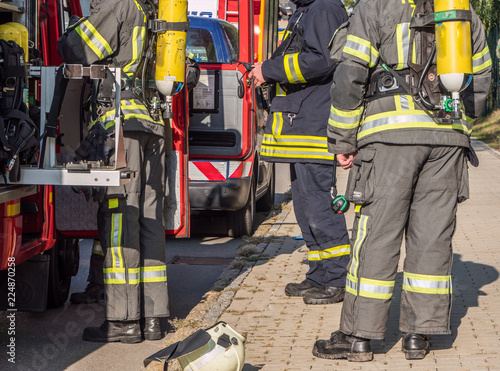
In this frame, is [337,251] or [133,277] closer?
[133,277]

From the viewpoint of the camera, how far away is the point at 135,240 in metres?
4.86

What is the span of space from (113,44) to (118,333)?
1711 mm

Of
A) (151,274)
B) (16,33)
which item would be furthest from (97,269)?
(16,33)

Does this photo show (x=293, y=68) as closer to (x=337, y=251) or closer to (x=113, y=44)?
(x=337, y=251)

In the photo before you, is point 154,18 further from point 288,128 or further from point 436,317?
point 436,317

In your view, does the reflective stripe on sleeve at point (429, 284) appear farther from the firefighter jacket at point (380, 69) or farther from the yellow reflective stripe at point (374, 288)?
the firefighter jacket at point (380, 69)

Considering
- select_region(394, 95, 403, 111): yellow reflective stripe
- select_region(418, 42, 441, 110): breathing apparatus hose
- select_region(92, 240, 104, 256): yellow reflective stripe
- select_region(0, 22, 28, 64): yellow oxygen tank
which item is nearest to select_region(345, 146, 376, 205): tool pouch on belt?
select_region(394, 95, 403, 111): yellow reflective stripe

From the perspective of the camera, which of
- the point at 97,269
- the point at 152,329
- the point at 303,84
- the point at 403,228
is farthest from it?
the point at 303,84

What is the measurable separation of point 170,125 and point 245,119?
252 centimetres

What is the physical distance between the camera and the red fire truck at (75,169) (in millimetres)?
4137

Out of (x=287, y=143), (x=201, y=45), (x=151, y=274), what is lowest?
(x=151, y=274)

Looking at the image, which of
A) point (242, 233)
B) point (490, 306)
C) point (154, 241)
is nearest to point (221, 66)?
point (242, 233)

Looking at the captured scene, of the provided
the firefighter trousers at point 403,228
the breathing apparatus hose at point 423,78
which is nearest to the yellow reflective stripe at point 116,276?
the firefighter trousers at point 403,228

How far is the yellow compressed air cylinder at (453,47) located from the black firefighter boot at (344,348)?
1457 millimetres
